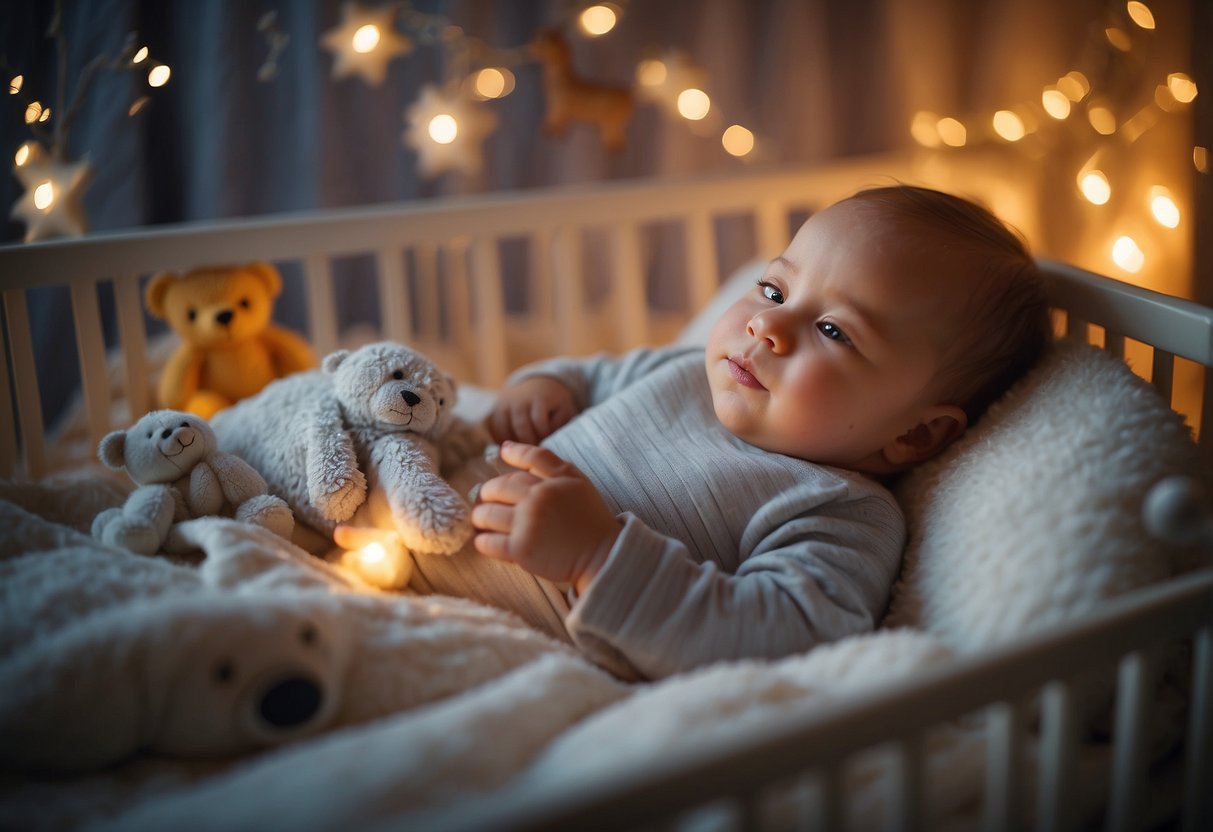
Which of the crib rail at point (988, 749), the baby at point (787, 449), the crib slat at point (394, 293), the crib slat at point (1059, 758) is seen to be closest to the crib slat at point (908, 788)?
the crib rail at point (988, 749)

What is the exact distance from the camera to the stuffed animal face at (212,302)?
1.28 m

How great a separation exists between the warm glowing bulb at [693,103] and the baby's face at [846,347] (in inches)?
32.1

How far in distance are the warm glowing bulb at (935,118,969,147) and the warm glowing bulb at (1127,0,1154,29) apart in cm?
43

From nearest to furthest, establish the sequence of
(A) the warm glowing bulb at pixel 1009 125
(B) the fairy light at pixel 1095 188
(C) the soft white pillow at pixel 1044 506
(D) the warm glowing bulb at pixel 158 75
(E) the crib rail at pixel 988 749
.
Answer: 1. (E) the crib rail at pixel 988 749
2. (C) the soft white pillow at pixel 1044 506
3. (D) the warm glowing bulb at pixel 158 75
4. (B) the fairy light at pixel 1095 188
5. (A) the warm glowing bulb at pixel 1009 125

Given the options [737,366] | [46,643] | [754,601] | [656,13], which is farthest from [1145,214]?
[46,643]

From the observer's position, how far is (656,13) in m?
1.95

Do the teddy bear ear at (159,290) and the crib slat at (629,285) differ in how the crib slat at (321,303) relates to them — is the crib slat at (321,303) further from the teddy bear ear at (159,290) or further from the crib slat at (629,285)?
the crib slat at (629,285)

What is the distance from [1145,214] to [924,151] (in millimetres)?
414

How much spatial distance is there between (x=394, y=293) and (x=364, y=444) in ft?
1.50

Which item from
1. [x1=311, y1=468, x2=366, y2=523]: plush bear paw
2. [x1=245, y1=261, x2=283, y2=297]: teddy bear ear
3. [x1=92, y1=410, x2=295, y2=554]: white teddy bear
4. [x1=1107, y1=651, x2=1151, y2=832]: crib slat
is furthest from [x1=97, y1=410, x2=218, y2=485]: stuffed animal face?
[x1=1107, y1=651, x2=1151, y2=832]: crib slat

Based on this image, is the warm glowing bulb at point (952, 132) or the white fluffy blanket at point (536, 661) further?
the warm glowing bulb at point (952, 132)

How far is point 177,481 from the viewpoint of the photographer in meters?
0.94

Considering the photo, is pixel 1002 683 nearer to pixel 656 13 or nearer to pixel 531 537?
pixel 531 537

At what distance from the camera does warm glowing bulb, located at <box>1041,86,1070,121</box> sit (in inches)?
68.0
